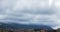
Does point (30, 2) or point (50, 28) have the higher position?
point (30, 2)

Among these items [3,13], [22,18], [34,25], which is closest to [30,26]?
[34,25]

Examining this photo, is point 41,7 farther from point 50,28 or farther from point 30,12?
point 50,28

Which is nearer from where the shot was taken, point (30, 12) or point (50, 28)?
point (50, 28)

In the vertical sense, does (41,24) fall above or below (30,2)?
below

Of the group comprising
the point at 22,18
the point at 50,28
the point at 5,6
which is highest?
the point at 5,6

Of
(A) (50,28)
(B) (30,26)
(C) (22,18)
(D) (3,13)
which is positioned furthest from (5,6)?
(A) (50,28)

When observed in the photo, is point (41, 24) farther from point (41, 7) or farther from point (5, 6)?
point (5, 6)

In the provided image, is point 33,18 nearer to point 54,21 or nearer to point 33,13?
point 33,13

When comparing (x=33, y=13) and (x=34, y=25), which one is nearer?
(x=34, y=25)
